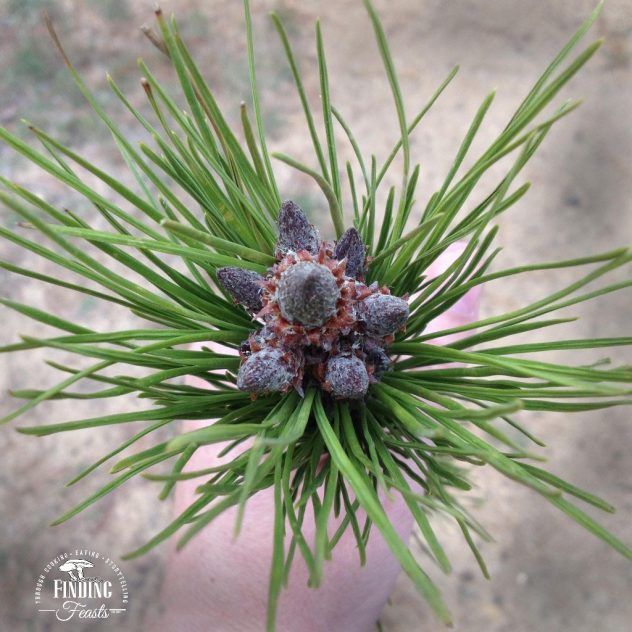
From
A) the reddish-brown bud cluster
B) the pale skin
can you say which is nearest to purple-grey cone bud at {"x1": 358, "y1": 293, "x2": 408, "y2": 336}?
the reddish-brown bud cluster

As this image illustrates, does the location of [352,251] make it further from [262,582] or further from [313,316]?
[262,582]

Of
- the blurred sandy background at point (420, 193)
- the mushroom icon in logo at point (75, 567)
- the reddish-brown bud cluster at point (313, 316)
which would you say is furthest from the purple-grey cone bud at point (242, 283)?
the mushroom icon in logo at point (75, 567)

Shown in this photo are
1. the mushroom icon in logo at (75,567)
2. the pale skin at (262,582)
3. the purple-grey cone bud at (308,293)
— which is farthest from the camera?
the mushroom icon in logo at (75,567)

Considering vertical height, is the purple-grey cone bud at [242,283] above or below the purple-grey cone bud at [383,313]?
above

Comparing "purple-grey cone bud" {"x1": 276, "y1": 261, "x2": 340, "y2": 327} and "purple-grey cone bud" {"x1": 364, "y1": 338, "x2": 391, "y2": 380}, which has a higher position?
"purple-grey cone bud" {"x1": 276, "y1": 261, "x2": 340, "y2": 327}

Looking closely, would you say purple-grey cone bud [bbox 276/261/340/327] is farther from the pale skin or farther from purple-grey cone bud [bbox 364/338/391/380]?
the pale skin

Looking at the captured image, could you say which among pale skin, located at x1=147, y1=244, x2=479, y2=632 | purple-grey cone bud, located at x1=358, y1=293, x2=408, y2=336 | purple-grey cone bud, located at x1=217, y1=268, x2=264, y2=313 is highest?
purple-grey cone bud, located at x1=217, y1=268, x2=264, y2=313

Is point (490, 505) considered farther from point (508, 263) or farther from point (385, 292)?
point (385, 292)

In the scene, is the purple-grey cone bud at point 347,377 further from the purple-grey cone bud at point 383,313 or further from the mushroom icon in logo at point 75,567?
the mushroom icon in logo at point 75,567
